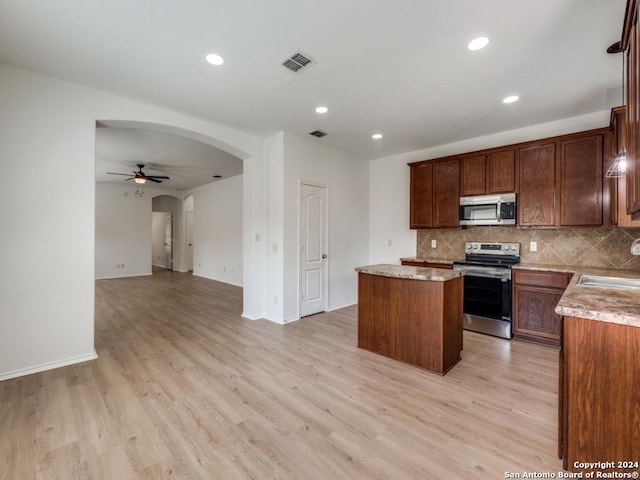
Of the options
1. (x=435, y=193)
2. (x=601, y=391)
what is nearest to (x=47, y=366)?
(x=601, y=391)

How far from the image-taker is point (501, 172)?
13.0ft

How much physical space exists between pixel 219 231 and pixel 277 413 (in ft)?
22.3

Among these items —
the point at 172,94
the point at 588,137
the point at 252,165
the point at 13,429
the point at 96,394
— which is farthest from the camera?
the point at 252,165

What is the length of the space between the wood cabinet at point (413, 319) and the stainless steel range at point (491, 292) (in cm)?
101

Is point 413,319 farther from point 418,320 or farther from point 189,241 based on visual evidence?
point 189,241

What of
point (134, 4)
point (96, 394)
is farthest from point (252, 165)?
point (96, 394)

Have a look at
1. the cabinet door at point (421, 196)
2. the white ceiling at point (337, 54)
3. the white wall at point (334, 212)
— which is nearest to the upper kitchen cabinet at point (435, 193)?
the cabinet door at point (421, 196)

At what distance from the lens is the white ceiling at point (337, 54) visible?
197 cm

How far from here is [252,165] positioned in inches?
180

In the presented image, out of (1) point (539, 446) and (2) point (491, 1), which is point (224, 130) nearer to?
(2) point (491, 1)

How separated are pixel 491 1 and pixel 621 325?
2010 millimetres

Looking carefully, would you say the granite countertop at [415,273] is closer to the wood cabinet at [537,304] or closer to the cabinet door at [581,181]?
the wood cabinet at [537,304]

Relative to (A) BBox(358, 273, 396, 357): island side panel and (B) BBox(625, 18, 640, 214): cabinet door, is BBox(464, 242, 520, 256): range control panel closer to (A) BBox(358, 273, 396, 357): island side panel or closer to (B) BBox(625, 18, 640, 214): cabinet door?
(A) BBox(358, 273, 396, 357): island side panel

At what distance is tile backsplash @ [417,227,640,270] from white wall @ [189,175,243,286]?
513 cm
